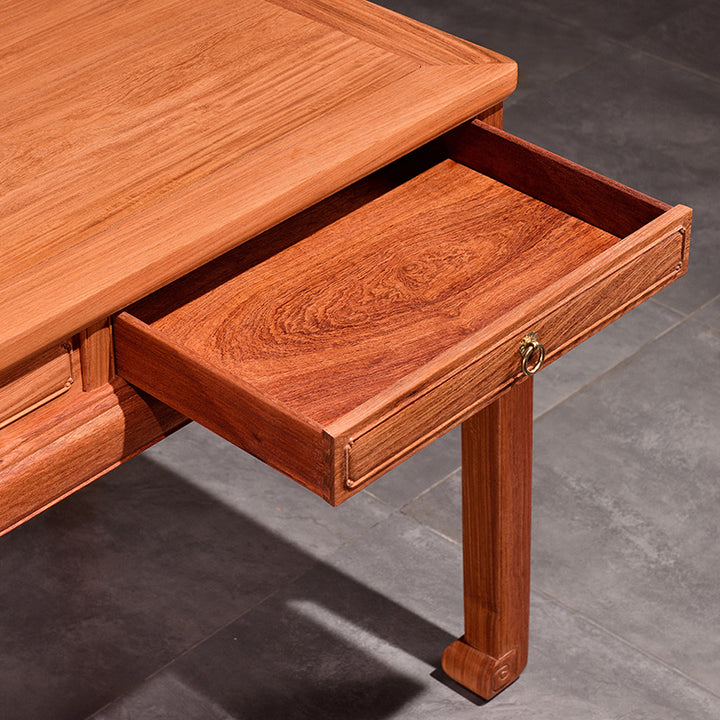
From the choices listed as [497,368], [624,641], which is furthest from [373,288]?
[624,641]

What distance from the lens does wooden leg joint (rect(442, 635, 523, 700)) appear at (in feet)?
5.63

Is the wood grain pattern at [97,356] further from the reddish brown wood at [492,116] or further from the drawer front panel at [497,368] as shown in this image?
the reddish brown wood at [492,116]

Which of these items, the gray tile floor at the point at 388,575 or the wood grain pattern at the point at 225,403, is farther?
the gray tile floor at the point at 388,575

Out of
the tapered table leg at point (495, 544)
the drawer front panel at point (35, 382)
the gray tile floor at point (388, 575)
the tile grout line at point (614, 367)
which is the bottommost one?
the gray tile floor at point (388, 575)

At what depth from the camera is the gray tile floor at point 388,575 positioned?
5.74 feet

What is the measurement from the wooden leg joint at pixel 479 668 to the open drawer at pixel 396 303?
1.79 feet

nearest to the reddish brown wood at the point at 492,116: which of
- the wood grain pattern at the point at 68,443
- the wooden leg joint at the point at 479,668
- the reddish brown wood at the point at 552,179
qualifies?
the reddish brown wood at the point at 552,179

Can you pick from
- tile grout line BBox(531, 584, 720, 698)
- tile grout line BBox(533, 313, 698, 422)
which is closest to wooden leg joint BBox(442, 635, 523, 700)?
tile grout line BBox(531, 584, 720, 698)

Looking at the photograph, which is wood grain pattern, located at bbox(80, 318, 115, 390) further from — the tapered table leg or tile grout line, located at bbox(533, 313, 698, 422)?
tile grout line, located at bbox(533, 313, 698, 422)

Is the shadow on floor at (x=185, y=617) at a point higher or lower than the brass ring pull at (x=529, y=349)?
lower

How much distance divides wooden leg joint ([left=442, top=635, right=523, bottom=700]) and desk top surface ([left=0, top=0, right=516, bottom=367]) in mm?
639

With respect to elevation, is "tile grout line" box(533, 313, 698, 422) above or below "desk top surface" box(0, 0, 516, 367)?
below

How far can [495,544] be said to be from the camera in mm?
1611

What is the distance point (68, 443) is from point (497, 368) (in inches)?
13.6
